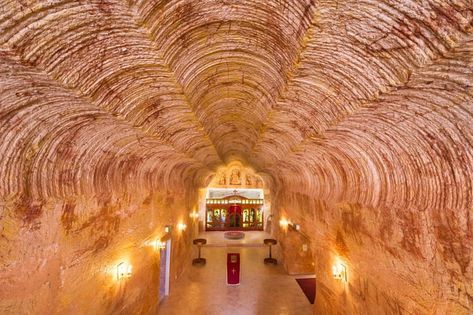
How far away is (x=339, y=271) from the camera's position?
19.7 feet

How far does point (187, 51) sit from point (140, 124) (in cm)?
162

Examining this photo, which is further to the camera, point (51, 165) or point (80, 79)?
point (51, 165)

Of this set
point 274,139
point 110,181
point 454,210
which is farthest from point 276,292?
point 454,210

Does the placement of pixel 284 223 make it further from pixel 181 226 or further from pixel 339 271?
pixel 339 271

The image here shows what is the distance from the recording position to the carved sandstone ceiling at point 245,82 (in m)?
1.85

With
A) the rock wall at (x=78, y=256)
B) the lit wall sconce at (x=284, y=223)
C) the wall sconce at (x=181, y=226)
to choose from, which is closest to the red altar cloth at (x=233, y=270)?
the wall sconce at (x=181, y=226)

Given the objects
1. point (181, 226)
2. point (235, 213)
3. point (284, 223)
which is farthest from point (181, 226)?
point (235, 213)

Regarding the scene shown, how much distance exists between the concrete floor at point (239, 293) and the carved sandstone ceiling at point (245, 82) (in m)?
6.17

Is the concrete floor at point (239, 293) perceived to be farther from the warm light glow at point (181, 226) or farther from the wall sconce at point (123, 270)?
the wall sconce at point (123, 270)

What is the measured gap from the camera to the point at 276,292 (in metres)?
10.3

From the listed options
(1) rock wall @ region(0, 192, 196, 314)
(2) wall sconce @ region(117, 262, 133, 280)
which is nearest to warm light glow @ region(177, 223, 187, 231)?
(1) rock wall @ region(0, 192, 196, 314)

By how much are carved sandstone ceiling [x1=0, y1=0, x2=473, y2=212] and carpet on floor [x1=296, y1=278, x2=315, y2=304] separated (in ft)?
22.6

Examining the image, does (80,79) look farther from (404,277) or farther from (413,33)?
(404,277)

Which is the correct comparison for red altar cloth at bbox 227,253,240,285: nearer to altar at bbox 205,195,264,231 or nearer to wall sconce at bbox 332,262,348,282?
wall sconce at bbox 332,262,348,282
